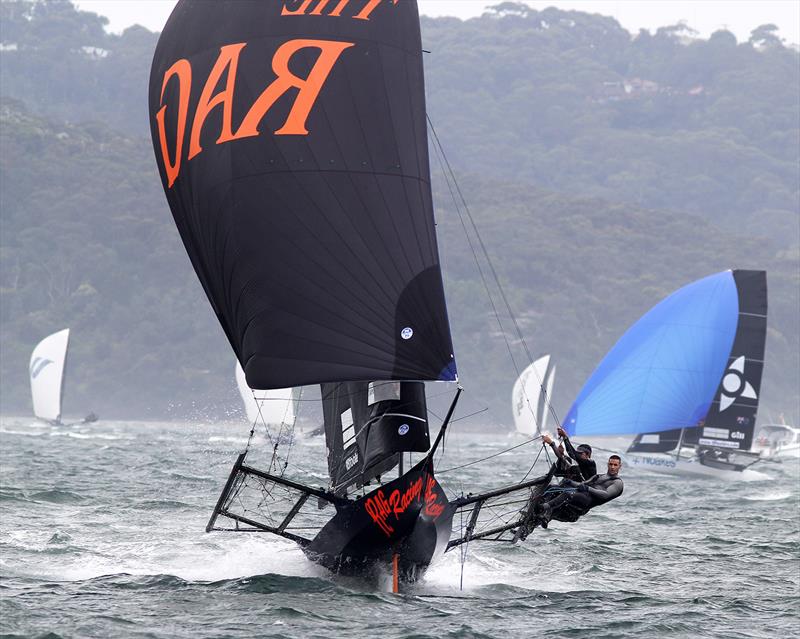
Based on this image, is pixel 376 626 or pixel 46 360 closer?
pixel 376 626

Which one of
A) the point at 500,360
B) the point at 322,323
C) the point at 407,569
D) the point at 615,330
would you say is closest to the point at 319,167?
the point at 322,323

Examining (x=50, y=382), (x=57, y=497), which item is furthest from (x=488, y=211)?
(x=57, y=497)

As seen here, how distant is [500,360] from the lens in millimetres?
86688

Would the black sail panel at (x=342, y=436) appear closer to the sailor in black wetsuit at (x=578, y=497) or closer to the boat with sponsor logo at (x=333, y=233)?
the boat with sponsor logo at (x=333, y=233)

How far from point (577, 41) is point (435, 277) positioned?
17483cm

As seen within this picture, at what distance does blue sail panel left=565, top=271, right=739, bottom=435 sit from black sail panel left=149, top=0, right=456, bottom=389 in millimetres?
15962

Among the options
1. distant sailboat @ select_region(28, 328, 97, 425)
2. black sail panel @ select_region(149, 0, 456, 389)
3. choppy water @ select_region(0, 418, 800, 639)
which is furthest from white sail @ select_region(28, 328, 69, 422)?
black sail panel @ select_region(149, 0, 456, 389)

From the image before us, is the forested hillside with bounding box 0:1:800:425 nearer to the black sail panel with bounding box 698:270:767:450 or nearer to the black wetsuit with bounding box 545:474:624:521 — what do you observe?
the black sail panel with bounding box 698:270:767:450

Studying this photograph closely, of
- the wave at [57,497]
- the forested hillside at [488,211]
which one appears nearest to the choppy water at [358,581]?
the wave at [57,497]

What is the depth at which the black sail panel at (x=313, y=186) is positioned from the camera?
11188mm

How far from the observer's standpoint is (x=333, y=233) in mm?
11359

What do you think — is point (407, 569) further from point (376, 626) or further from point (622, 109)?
point (622, 109)

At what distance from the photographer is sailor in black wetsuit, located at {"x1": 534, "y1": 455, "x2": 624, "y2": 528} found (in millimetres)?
11000

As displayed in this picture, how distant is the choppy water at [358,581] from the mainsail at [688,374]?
671cm
